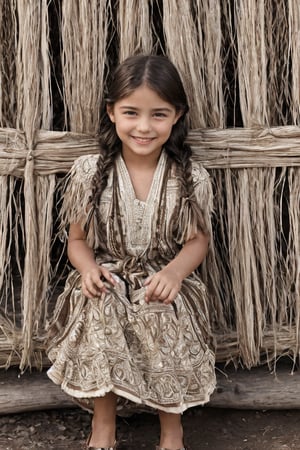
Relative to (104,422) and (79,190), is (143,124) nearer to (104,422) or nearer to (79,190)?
(79,190)

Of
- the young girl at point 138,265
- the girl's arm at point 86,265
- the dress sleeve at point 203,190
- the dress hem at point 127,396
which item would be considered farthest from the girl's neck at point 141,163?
the dress hem at point 127,396

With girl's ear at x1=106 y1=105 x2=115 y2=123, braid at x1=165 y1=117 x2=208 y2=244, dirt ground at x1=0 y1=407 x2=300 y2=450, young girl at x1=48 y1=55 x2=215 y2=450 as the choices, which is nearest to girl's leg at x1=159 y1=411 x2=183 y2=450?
young girl at x1=48 y1=55 x2=215 y2=450

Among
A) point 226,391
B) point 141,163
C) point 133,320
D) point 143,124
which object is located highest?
point 143,124

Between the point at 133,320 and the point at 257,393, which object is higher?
the point at 133,320

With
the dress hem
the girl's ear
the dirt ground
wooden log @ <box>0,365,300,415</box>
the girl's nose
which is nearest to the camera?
the dress hem

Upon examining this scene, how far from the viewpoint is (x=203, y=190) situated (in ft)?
8.81

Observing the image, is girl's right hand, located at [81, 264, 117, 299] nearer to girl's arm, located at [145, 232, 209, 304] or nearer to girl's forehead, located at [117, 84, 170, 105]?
girl's arm, located at [145, 232, 209, 304]

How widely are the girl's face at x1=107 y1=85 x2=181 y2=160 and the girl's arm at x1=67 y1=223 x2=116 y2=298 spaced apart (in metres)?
0.30

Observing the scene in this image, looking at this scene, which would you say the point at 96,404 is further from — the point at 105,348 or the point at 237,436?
the point at 237,436

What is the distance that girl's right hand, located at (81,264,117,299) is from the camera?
8.17 feet

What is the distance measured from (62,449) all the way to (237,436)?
0.55 metres

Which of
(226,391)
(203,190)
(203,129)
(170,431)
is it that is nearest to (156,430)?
(226,391)

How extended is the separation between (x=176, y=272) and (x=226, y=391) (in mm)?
638

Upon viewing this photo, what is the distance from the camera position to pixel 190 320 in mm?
2609
